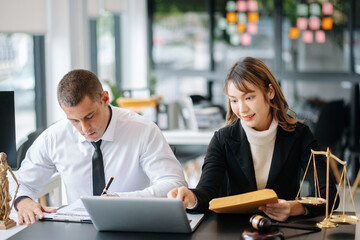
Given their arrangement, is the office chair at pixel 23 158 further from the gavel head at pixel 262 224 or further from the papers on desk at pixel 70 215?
the gavel head at pixel 262 224

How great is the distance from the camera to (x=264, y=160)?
2490 millimetres

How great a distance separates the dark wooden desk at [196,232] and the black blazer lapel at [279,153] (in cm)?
35

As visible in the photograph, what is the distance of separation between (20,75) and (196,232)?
9.19ft

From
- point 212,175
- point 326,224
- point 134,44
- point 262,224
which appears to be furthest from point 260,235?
point 134,44

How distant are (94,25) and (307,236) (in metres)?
4.48

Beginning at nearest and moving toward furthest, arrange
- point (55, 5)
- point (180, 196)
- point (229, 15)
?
point (180, 196) < point (55, 5) < point (229, 15)

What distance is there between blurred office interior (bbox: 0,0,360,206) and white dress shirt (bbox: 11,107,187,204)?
1.94 metres

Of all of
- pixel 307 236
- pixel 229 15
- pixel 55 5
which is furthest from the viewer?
Result: pixel 229 15

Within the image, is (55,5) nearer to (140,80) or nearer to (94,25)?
(94,25)

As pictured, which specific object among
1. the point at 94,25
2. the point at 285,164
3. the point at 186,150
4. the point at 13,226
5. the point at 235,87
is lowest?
the point at 186,150

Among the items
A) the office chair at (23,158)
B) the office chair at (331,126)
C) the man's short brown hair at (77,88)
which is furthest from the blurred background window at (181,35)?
the man's short brown hair at (77,88)

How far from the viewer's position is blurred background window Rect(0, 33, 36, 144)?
13.5ft

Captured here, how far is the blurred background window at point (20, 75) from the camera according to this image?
13.5ft

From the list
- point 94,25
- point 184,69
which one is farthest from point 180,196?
point 184,69
